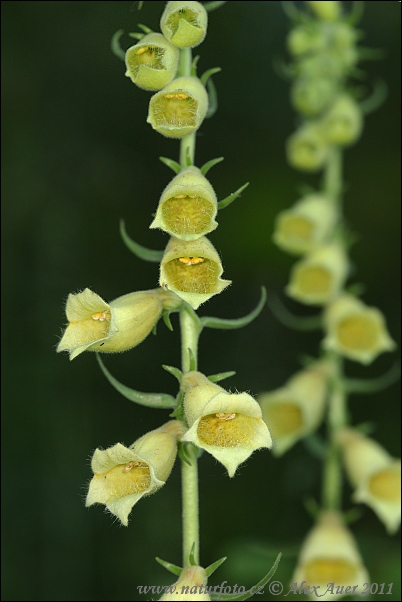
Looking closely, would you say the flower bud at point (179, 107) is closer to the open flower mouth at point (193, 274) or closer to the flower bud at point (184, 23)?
the flower bud at point (184, 23)

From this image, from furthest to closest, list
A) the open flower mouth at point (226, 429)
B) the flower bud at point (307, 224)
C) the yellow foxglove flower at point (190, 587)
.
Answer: the flower bud at point (307, 224)
the open flower mouth at point (226, 429)
the yellow foxglove flower at point (190, 587)

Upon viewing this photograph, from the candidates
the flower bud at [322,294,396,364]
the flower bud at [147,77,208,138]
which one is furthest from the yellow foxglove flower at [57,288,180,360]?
the flower bud at [322,294,396,364]

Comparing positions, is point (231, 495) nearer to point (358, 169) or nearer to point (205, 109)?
point (358, 169)

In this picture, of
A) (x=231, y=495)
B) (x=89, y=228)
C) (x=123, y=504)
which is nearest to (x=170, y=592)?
(x=123, y=504)

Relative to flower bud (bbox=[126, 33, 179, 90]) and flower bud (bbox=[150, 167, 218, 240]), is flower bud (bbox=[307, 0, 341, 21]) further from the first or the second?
flower bud (bbox=[150, 167, 218, 240])

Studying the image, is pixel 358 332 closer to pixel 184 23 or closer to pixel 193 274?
pixel 193 274

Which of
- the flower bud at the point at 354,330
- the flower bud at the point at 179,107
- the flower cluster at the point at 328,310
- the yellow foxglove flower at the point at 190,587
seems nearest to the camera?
the yellow foxglove flower at the point at 190,587

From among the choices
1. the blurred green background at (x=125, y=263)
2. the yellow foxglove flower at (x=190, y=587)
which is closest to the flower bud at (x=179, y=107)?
the yellow foxglove flower at (x=190, y=587)

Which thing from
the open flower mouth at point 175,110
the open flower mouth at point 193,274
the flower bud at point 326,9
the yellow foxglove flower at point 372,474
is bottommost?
the yellow foxglove flower at point 372,474
